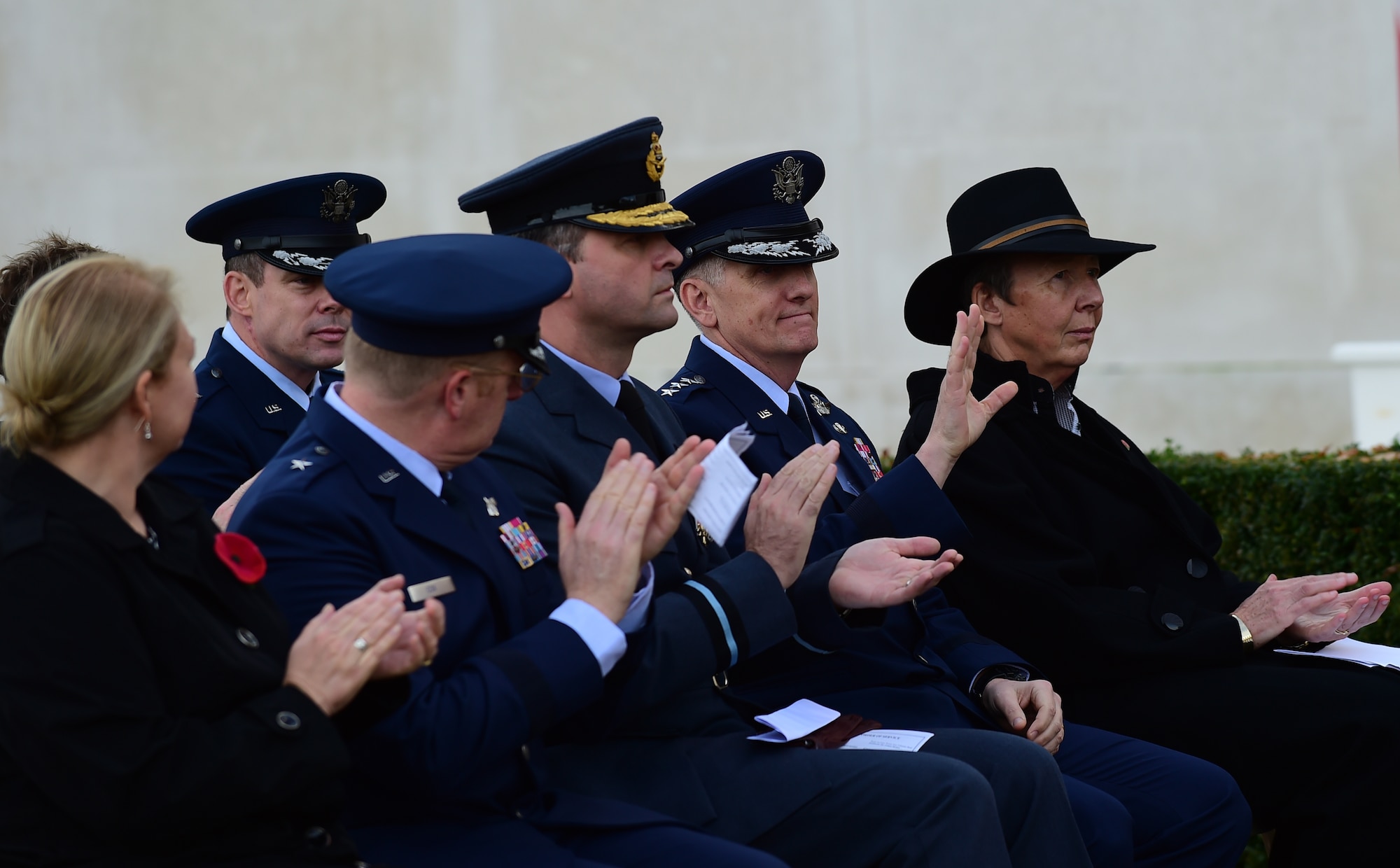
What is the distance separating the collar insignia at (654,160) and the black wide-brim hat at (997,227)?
1047mm

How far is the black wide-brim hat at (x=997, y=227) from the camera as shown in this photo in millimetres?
4242

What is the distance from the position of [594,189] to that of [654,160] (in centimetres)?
16

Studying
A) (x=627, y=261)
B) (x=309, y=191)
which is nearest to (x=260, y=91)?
(x=309, y=191)

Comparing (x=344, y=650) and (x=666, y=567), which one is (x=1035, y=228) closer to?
(x=666, y=567)

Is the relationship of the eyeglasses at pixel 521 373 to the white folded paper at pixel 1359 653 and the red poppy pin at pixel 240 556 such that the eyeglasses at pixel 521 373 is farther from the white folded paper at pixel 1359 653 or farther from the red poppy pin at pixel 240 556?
the white folded paper at pixel 1359 653

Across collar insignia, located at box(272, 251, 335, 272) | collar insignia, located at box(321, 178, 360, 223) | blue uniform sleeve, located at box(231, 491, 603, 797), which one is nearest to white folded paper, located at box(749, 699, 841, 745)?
blue uniform sleeve, located at box(231, 491, 603, 797)

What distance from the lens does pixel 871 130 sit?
8.89 m

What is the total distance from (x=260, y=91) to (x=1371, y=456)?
6.51 metres

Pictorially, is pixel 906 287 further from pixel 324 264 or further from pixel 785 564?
pixel 785 564

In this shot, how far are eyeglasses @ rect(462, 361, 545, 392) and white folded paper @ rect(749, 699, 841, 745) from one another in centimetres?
86

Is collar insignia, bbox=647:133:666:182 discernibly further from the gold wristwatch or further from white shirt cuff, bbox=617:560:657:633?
the gold wristwatch

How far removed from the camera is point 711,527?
106 inches

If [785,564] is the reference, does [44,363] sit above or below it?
above

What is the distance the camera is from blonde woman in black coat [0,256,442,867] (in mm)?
1990
